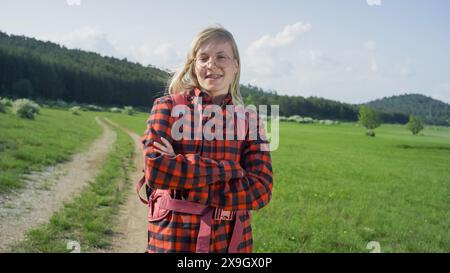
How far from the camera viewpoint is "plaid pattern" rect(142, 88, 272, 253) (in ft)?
7.90

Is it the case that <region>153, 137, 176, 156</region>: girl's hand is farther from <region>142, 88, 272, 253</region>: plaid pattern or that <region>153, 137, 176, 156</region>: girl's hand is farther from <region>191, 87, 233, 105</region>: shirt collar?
<region>191, 87, 233, 105</region>: shirt collar

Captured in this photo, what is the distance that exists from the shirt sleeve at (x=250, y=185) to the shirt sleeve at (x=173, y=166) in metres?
0.08

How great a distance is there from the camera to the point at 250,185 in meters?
2.65

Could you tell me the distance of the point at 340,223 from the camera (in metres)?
9.20

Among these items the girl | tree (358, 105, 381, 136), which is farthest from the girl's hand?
tree (358, 105, 381, 136)

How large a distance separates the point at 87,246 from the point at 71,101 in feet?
312

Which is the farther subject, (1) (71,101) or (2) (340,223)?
(1) (71,101)

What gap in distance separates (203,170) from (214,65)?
75 centimetres

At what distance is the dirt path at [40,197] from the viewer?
6.34 m

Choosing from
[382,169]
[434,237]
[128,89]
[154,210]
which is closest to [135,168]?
[434,237]

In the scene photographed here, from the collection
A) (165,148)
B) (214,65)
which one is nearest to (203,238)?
(165,148)

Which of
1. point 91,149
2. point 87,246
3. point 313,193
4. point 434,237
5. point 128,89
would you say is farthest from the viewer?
point 128,89

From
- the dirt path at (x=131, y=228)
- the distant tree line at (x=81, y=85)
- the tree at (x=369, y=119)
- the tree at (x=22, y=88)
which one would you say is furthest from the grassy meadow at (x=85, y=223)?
the tree at (x=22, y=88)
